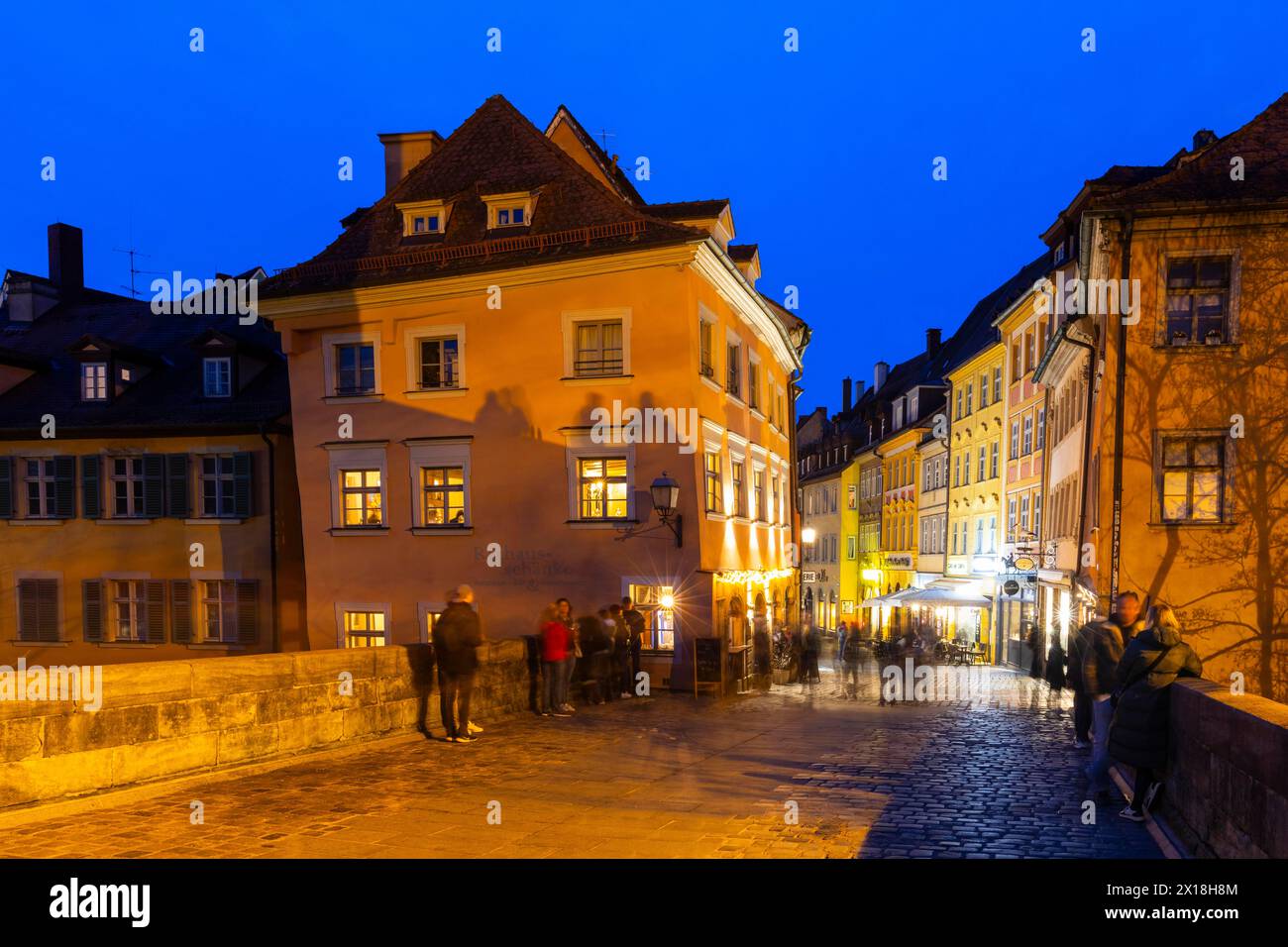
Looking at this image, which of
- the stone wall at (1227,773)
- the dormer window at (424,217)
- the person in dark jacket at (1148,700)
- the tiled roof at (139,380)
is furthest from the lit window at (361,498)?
the stone wall at (1227,773)

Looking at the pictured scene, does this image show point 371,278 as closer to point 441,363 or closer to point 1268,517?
point 441,363

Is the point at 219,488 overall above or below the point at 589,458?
below

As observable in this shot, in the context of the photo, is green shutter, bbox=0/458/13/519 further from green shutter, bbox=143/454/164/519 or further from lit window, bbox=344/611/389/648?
lit window, bbox=344/611/389/648

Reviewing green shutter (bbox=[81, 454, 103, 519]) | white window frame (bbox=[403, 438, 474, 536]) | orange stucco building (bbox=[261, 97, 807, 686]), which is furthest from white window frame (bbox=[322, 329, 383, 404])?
green shutter (bbox=[81, 454, 103, 519])

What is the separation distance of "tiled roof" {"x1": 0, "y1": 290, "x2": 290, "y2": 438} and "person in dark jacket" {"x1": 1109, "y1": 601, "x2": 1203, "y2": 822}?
69.9 feet

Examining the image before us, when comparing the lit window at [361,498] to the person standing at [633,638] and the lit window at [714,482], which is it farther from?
the lit window at [714,482]

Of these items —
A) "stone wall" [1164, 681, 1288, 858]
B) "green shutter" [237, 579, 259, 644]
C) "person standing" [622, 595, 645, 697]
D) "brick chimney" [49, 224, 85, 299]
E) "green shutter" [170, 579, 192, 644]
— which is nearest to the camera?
"stone wall" [1164, 681, 1288, 858]

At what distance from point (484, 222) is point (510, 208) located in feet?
2.57

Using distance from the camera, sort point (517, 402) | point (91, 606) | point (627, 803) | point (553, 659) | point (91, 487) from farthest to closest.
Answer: point (91, 487) < point (91, 606) < point (517, 402) < point (553, 659) < point (627, 803)

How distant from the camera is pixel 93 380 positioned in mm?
27234


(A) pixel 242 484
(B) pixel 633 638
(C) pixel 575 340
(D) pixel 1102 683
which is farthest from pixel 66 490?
(D) pixel 1102 683

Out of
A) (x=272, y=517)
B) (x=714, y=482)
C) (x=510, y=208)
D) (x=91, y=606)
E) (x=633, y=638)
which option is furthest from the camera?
(x=91, y=606)

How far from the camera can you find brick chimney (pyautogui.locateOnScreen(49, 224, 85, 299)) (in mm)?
33031

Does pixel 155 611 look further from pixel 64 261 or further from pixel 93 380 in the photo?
pixel 64 261
